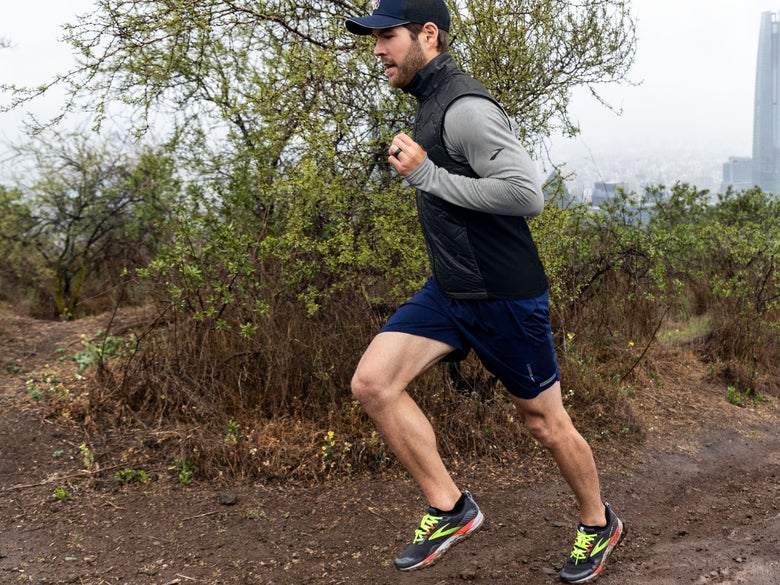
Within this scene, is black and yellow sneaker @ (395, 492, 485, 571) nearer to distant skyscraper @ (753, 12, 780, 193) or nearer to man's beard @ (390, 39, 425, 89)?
man's beard @ (390, 39, 425, 89)

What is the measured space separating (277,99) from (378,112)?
62 centimetres

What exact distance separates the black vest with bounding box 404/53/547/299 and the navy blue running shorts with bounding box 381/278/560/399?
0.17ft

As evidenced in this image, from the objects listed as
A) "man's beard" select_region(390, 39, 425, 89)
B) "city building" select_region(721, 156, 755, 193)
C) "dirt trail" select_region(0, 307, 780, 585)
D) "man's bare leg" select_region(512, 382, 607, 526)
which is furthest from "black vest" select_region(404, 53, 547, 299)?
"city building" select_region(721, 156, 755, 193)

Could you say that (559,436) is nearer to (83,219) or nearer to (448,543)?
(448,543)

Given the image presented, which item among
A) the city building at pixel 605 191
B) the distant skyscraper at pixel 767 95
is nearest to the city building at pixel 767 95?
the distant skyscraper at pixel 767 95

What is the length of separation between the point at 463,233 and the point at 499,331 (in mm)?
390

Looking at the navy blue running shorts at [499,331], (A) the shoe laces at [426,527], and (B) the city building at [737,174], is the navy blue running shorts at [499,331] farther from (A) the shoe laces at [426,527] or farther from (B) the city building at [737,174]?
(B) the city building at [737,174]

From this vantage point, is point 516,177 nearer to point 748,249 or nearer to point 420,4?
point 420,4

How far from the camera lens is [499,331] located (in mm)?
2984

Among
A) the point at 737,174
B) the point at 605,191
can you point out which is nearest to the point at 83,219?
the point at 605,191

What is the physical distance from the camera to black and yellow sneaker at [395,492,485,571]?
9.93 ft

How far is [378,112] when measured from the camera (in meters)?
4.86

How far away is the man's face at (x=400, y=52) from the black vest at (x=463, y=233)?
4 cm

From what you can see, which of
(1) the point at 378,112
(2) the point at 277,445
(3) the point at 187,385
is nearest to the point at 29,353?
(3) the point at 187,385
